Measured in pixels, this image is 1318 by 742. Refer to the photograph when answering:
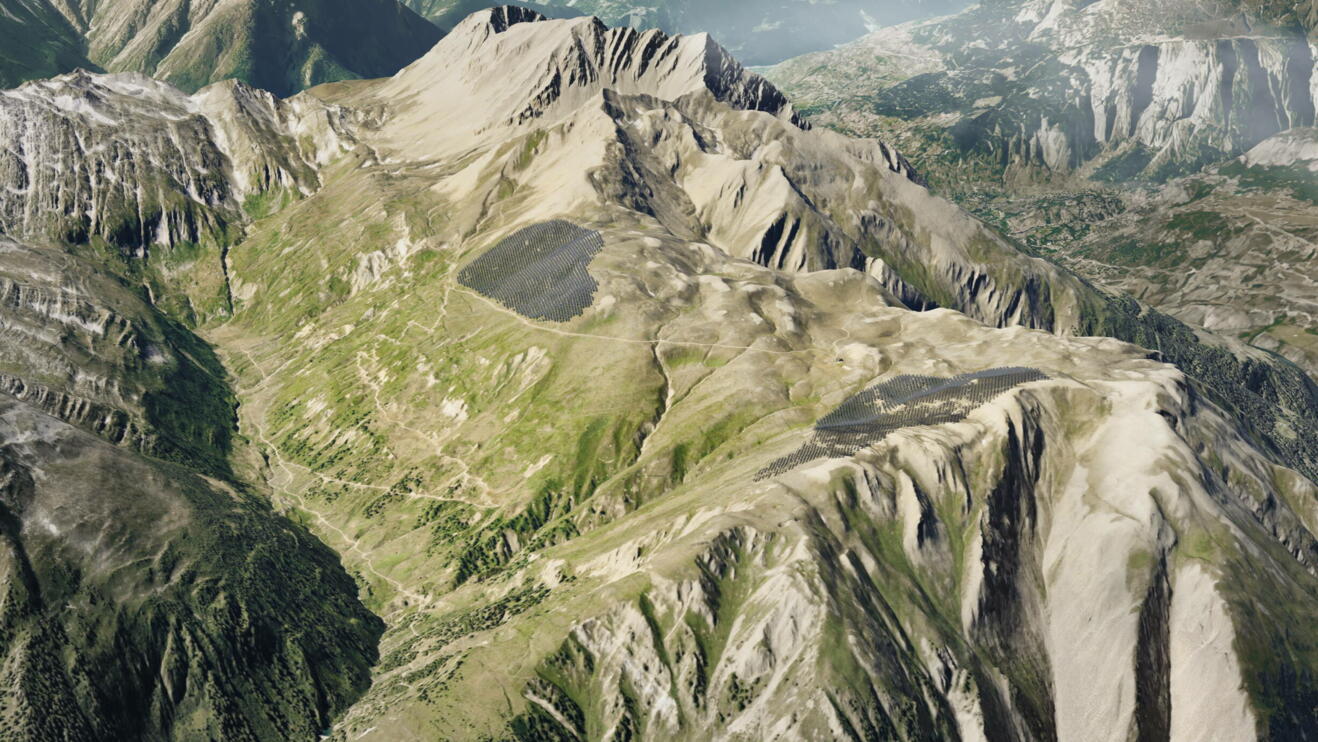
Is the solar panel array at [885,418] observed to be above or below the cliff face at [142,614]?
below

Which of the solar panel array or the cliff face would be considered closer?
the cliff face

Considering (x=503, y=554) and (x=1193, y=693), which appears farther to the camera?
(x=503, y=554)

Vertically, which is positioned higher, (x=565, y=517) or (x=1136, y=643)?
(x=565, y=517)

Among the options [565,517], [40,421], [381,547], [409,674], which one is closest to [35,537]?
[40,421]

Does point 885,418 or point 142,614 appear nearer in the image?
point 142,614

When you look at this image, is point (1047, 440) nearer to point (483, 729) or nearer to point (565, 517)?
point (565, 517)

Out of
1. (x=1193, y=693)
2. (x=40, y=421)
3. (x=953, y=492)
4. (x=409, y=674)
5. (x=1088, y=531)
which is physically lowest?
(x=1193, y=693)

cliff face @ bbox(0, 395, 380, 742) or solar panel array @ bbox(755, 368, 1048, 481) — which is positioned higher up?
cliff face @ bbox(0, 395, 380, 742)

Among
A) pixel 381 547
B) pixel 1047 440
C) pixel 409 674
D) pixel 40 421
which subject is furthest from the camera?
pixel 381 547

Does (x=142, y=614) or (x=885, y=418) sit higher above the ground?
(x=142, y=614)

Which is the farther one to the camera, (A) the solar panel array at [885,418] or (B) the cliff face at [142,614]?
(A) the solar panel array at [885,418]

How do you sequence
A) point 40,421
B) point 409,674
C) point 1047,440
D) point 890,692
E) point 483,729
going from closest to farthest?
point 483,729
point 890,692
point 409,674
point 40,421
point 1047,440
